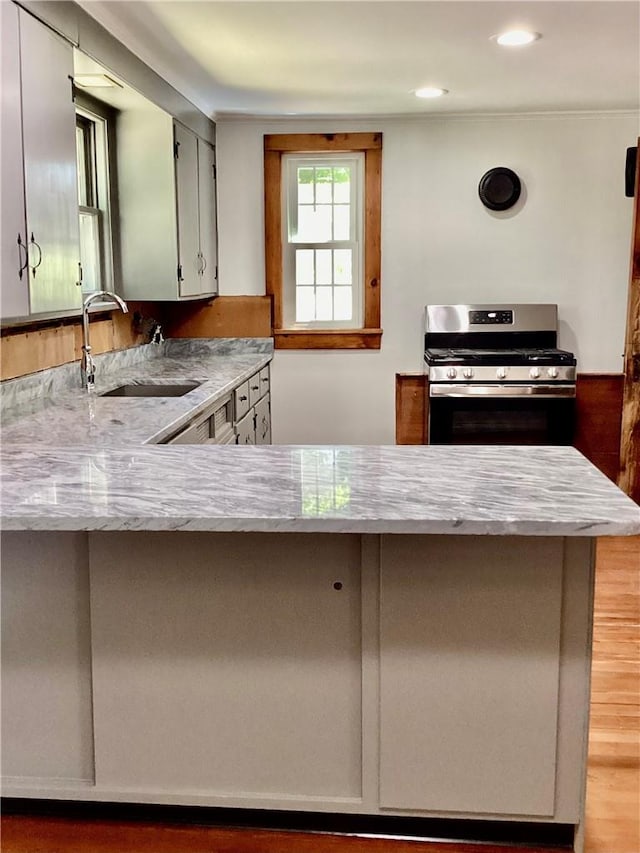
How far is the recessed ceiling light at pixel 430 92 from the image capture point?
4.45m

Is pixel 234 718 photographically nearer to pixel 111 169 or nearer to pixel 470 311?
pixel 111 169

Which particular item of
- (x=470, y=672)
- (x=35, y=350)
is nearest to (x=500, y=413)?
(x=35, y=350)

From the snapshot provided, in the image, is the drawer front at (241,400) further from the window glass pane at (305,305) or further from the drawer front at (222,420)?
the window glass pane at (305,305)

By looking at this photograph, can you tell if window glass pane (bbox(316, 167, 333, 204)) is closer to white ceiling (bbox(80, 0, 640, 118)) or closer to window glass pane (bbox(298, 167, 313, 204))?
window glass pane (bbox(298, 167, 313, 204))

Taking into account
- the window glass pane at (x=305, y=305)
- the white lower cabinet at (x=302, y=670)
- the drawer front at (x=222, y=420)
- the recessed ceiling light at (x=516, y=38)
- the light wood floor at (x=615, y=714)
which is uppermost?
the recessed ceiling light at (x=516, y=38)

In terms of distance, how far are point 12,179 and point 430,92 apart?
2.79 metres

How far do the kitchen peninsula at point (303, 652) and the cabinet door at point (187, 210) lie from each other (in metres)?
2.59

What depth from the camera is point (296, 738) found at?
1.97 meters

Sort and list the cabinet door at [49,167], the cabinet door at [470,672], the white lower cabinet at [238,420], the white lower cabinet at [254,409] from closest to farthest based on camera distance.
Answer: the cabinet door at [470,672], the cabinet door at [49,167], the white lower cabinet at [238,420], the white lower cabinet at [254,409]

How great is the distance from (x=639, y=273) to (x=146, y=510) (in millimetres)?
3729

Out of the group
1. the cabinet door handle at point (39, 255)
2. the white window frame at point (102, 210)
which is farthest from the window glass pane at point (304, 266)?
the cabinet door handle at point (39, 255)

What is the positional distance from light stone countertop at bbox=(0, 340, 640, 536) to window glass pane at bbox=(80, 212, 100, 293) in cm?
137

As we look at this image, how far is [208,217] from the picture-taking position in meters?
5.11

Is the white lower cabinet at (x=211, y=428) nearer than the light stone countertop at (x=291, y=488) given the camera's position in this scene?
No
